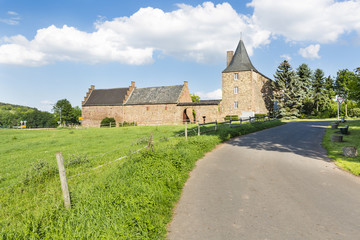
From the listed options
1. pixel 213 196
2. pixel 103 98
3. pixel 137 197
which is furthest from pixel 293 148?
pixel 103 98

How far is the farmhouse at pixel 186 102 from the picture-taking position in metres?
44.3

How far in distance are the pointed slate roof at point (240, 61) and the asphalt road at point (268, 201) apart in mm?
38129

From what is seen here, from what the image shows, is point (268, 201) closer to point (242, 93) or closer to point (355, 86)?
point (355, 86)

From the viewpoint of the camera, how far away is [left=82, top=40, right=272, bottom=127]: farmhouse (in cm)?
4434

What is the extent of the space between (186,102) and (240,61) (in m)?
14.1

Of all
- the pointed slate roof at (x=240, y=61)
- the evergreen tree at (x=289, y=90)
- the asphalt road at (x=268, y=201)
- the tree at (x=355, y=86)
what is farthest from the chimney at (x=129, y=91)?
the asphalt road at (x=268, y=201)

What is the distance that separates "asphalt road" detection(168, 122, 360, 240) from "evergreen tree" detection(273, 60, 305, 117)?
129ft

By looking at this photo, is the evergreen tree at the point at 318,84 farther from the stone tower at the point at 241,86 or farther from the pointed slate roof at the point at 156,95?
the pointed slate roof at the point at 156,95

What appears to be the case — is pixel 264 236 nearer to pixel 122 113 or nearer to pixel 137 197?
pixel 137 197

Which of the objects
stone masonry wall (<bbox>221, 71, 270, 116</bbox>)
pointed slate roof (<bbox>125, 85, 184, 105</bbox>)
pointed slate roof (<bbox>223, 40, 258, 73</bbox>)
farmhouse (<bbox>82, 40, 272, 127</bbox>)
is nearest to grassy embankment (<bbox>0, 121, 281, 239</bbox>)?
farmhouse (<bbox>82, 40, 272, 127</bbox>)

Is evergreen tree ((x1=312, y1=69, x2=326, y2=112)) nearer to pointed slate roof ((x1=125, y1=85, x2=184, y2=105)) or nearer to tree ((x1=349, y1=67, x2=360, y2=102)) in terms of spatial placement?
pointed slate roof ((x1=125, y1=85, x2=184, y2=105))

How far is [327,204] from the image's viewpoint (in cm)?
566

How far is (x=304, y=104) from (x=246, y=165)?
160ft

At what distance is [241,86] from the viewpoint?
45.2 metres
